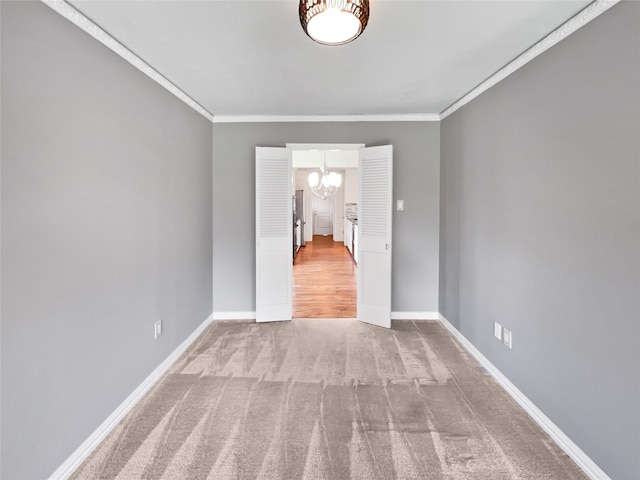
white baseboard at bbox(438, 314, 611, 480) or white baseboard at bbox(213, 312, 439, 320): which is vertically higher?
white baseboard at bbox(213, 312, 439, 320)

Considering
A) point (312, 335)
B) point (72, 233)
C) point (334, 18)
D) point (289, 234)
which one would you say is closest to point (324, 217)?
point (289, 234)

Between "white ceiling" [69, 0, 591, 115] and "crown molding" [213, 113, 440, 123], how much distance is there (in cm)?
Result: 50

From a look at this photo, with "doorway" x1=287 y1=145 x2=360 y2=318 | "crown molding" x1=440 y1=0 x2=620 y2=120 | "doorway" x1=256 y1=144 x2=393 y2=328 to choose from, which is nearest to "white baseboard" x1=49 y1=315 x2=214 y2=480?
"doorway" x1=256 y1=144 x2=393 y2=328

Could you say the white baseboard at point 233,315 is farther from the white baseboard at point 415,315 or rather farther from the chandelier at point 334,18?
the chandelier at point 334,18

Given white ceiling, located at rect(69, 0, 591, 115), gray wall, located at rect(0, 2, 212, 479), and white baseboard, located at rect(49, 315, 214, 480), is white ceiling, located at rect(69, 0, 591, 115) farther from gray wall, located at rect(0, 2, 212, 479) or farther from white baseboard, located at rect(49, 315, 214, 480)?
white baseboard, located at rect(49, 315, 214, 480)

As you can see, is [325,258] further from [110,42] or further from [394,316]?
[110,42]

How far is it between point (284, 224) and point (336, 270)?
3.29 metres

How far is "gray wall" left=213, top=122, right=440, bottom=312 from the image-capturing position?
393 centimetres

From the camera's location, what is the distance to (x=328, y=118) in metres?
3.88

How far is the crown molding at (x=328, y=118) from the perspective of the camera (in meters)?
3.85

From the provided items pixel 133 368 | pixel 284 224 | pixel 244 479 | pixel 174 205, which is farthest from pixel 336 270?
pixel 244 479

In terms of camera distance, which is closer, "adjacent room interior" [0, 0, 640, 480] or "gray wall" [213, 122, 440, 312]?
"adjacent room interior" [0, 0, 640, 480]

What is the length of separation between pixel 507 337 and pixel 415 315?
5.04ft


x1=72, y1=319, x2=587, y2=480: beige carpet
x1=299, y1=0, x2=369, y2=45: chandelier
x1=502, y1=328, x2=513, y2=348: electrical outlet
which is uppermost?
x1=299, y1=0, x2=369, y2=45: chandelier
